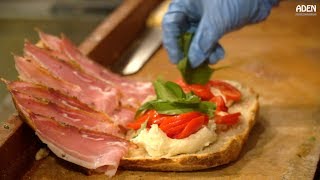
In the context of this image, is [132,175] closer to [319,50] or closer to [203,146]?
[203,146]

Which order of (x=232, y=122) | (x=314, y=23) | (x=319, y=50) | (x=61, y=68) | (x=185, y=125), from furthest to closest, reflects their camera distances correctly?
(x=314, y=23)
(x=319, y=50)
(x=61, y=68)
(x=232, y=122)
(x=185, y=125)

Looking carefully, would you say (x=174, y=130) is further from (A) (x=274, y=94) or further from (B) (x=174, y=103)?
(A) (x=274, y=94)

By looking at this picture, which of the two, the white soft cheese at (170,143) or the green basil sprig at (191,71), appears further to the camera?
the green basil sprig at (191,71)

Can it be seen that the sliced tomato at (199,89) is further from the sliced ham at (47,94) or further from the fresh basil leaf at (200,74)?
the sliced ham at (47,94)

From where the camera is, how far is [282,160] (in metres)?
2.38

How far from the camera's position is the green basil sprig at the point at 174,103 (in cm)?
237

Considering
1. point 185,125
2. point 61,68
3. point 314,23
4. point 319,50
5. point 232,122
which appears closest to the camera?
point 185,125

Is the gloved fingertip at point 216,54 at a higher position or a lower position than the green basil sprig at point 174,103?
lower

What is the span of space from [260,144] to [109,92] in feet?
2.16

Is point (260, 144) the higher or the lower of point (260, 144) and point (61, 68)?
the lower

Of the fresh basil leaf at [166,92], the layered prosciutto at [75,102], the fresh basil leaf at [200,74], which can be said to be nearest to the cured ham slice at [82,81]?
the layered prosciutto at [75,102]

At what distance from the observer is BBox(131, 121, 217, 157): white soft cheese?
226 centimetres

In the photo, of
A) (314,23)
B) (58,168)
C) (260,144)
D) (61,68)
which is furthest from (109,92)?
(314,23)

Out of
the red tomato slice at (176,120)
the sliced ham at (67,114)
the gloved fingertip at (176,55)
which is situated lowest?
the gloved fingertip at (176,55)
